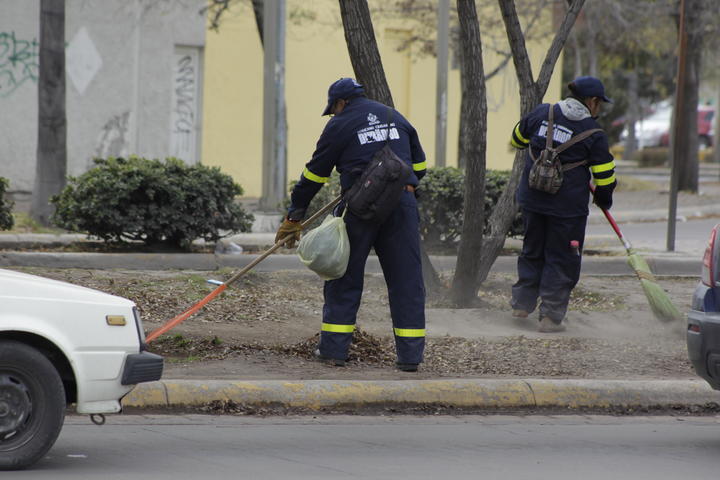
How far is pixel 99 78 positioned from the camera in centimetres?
1884

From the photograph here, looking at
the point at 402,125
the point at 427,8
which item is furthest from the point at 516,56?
the point at 427,8

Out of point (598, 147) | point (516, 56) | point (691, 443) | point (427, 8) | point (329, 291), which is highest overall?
point (427, 8)

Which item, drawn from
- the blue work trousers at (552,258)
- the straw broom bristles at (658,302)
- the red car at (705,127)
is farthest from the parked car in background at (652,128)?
the blue work trousers at (552,258)

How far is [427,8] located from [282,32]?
7649 millimetres

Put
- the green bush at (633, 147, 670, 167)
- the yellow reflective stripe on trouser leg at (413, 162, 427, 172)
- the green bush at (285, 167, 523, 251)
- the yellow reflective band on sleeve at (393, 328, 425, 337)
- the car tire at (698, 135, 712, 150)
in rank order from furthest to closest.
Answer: the car tire at (698, 135, 712, 150)
the green bush at (633, 147, 670, 167)
the green bush at (285, 167, 523, 251)
the yellow reflective stripe on trouser leg at (413, 162, 427, 172)
the yellow reflective band on sleeve at (393, 328, 425, 337)

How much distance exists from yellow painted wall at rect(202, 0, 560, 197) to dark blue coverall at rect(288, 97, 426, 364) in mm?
14047

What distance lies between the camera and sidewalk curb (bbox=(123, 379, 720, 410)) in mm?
6539

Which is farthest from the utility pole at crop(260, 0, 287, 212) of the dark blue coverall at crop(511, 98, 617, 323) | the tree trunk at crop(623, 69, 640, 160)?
the tree trunk at crop(623, 69, 640, 160)

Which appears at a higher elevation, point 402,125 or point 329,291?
point 402,125

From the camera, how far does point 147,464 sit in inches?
210

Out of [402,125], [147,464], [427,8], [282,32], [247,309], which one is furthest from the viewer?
[427,8]

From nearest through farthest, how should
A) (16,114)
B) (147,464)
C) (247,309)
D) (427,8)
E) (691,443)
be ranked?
(147,464) < (691,443) < (247,309) < (16,114) < (427,8)

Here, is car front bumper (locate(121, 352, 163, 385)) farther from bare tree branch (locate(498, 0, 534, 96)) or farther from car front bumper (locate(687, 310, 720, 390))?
bare tree branch (locate(498, 0, 534, 96))

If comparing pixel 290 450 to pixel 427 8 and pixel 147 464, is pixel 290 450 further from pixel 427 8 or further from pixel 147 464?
pixel 427 8
